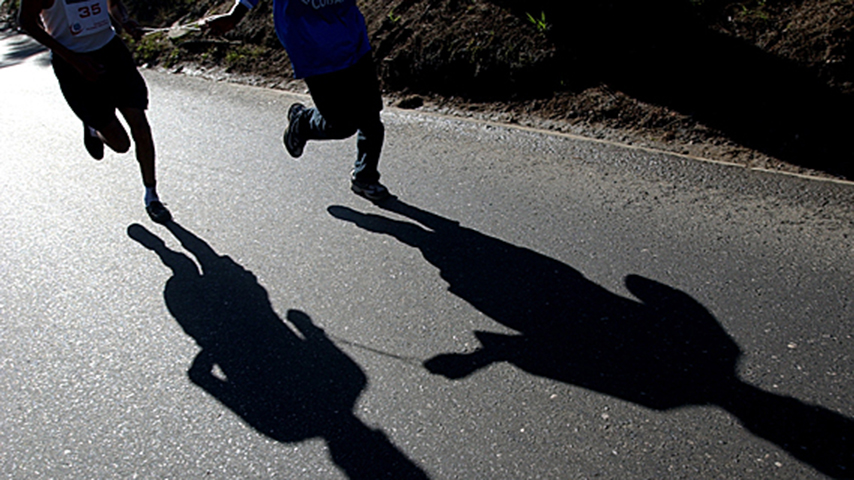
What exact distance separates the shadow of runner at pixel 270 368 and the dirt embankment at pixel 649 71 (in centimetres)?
315

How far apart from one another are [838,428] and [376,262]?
2389mm

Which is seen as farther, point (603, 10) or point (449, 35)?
point (449, 35)

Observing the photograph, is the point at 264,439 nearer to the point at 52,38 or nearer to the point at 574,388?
the point at 574,388

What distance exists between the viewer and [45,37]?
4168 millimetres

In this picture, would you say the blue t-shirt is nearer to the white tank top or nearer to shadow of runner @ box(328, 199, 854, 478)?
the white tank top

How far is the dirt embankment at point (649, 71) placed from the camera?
5.09m

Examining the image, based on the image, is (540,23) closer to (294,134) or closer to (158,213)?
(294,134)

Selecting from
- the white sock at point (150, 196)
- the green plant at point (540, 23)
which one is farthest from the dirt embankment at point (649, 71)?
the white sock at point (150, 196)

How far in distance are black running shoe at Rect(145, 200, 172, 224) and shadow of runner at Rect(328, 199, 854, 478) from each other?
185 centimetres

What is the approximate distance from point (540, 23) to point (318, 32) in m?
3.23

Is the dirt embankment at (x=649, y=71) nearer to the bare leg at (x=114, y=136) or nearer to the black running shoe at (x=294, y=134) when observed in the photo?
the black running shoe at (x=294, y=134)

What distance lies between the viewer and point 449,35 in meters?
7.23

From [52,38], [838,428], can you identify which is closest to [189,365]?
[52,38]

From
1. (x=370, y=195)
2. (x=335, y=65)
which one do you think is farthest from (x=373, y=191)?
(x=335, y=65)
